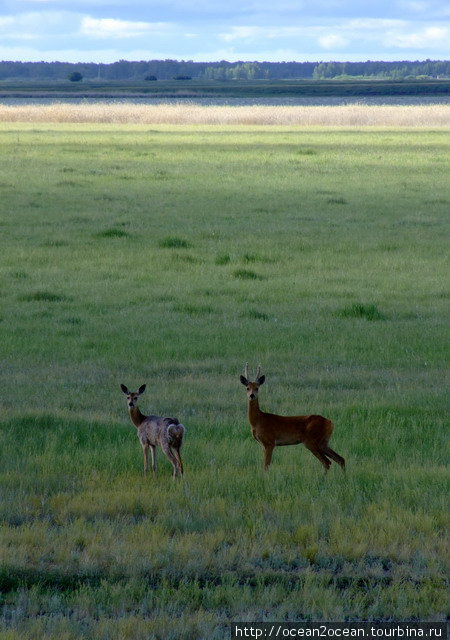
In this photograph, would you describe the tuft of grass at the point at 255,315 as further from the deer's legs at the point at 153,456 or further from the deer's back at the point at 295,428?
the deer's back at the point at 295,428

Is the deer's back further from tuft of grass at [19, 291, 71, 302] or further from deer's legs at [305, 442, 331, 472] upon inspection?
tuft of grass at [19, 291, 71, 302]

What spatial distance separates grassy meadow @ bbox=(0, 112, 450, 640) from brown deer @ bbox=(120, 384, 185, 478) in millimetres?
228

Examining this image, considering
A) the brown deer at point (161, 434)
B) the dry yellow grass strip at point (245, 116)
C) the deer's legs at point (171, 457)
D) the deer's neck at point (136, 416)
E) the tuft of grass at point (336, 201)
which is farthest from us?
the dry yellow grass strip at point (245, 116)

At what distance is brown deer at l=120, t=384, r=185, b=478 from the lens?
6.71 meters

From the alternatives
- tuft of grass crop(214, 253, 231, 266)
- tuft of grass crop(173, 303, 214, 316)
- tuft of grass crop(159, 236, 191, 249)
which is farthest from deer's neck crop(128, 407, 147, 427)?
tuft of grass crop(159, 236, 191, 249)

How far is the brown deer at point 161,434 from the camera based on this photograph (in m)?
6.71

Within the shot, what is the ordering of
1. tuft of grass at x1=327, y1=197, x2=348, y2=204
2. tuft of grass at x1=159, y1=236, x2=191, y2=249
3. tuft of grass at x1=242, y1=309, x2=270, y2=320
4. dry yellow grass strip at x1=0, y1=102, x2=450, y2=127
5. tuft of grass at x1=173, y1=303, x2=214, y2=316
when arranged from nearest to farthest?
tuft of grass at x1=242, y1=309, x2=270, y2=320, tuft of grass at x1=173, y1=303, x2=214, y2=316, tuft of grass at x1=159, y1=236, x2=191, y2=249, tuft of grass at x1=327, y1=197, x2=348, y2=204, dry yellow grass strip at x1=0, y1=102, x2=450, y2=127

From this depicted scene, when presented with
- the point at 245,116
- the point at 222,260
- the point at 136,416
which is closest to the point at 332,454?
the point at 136,416

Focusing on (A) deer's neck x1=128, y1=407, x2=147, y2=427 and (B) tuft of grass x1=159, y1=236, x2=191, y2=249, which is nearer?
(A) deer's neck x1=128, y1=407, x2=147, y2=427

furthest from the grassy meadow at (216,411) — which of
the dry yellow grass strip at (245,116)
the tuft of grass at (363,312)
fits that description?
the dry yellow grass strip at (245,116)

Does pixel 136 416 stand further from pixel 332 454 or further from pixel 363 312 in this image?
pixel 363 312

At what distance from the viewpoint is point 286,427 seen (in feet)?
22.5

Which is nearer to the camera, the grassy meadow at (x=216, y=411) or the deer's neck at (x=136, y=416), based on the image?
the grassy meadow at (x=216, y=411)

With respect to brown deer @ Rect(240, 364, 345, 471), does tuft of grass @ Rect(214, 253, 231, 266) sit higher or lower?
lower
